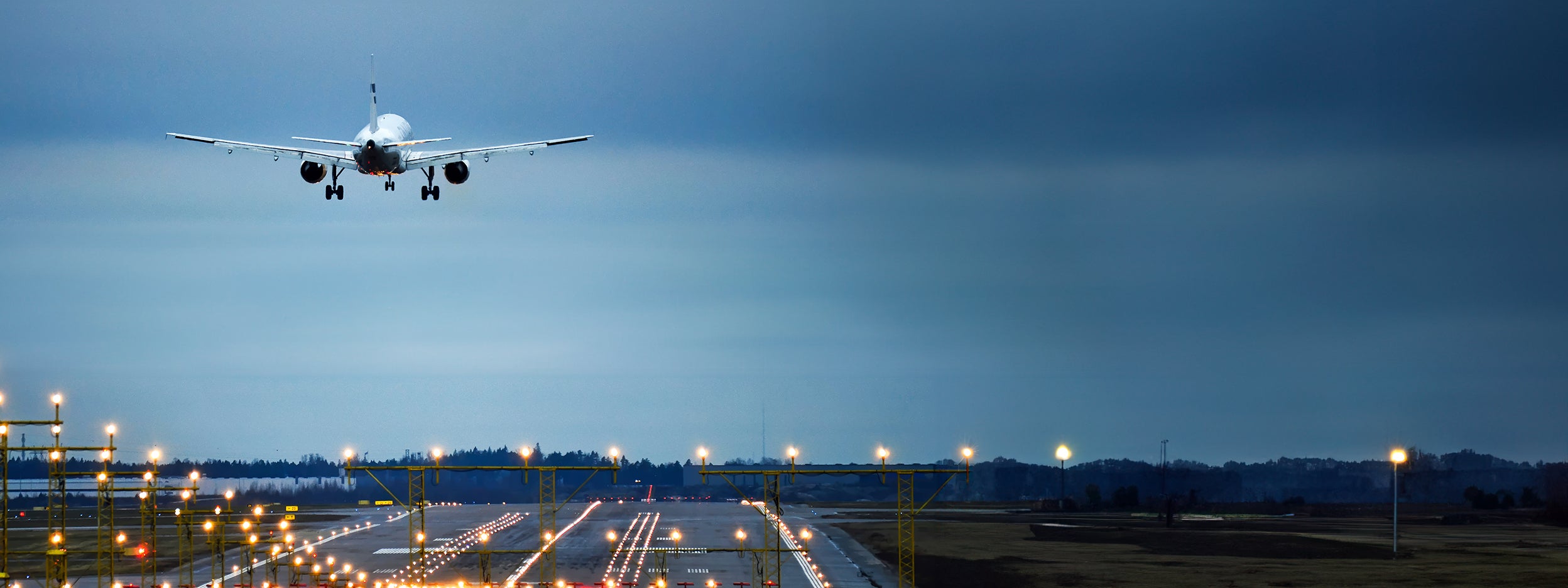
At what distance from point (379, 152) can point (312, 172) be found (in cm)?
477

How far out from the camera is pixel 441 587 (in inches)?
3132

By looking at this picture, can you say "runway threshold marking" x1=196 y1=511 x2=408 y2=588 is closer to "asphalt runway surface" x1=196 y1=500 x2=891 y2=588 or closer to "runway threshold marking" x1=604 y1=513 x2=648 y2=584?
"asphalt runway surface" x1=196 y1=500 x2=891 y2=588

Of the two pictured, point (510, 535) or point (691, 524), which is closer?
point (510, 535)

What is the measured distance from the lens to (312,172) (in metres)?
76.9

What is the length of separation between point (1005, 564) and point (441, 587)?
46832 mm

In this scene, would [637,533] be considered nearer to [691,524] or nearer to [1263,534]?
[691,524]

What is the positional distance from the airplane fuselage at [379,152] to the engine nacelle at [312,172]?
218cm

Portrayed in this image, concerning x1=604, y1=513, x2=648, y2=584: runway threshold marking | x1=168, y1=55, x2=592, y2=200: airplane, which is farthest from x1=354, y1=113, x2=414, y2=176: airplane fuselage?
x1=604, y1=513, x2=648, y2=584: runway threshold marking

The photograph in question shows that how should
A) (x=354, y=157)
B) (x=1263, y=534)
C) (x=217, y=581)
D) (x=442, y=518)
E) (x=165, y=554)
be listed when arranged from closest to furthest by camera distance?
1. (x=354, y=157)
2. (x=217, y=581)
3. (x=165, y=554)
4. (x=1263, y=534)
5. (x=442, y=518)

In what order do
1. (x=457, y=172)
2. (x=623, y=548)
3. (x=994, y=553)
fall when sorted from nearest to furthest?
(x=457, y=172) < (x=994, y=553) < (x=623, y=548)

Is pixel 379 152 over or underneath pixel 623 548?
over

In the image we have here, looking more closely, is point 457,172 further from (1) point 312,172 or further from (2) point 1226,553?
(2) point 1226,553

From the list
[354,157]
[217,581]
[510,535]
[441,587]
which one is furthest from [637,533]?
Result: [354,157]

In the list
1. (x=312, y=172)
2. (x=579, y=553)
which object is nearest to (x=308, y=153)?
(x=312, y=172)
